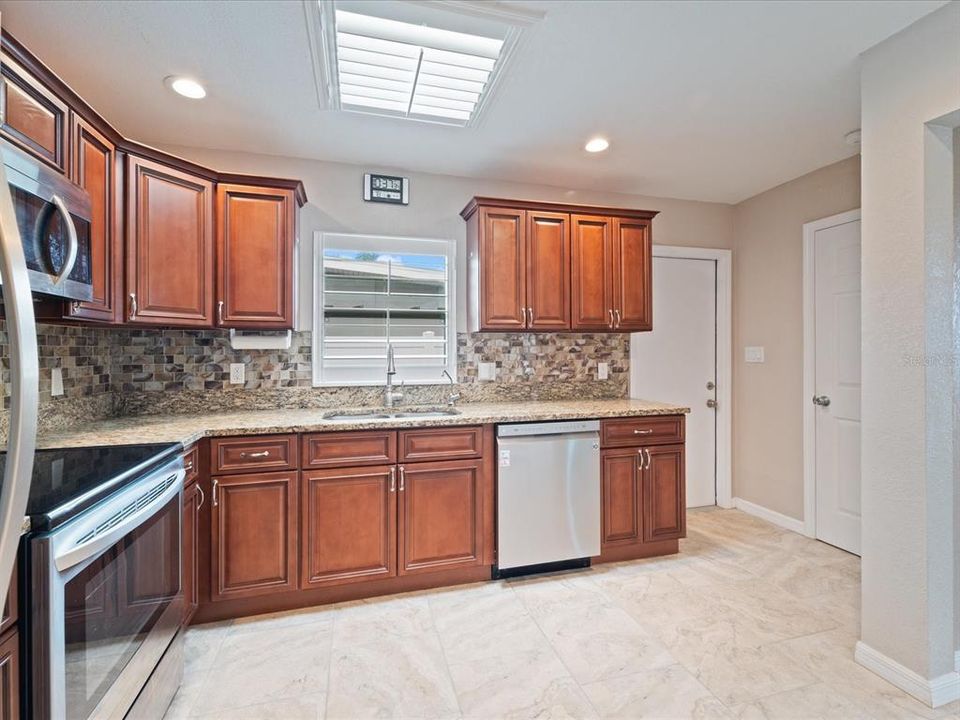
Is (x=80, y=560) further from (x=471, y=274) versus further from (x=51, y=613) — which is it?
(x=471, y=274)

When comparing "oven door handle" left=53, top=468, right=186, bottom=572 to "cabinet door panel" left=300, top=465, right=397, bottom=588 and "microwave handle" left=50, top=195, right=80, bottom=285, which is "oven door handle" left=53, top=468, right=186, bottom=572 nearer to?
"microwave handle" left=50, top=195, right=80, bottom=285

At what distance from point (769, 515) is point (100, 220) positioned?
4.45 m

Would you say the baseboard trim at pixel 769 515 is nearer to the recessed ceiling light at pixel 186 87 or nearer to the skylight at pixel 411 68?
the skylight at pixel 411 68

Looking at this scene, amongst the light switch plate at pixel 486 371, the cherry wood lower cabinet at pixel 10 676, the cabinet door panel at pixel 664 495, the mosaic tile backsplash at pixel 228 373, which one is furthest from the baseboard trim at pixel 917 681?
the cherry wood lower cabinet at pixel 10 676

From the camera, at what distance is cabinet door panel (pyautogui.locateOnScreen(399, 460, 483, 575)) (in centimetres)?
248

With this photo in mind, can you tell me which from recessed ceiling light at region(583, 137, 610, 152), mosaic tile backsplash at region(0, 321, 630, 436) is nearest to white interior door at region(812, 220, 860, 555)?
mosaic tile backsplash at region(0, 321, 630, 436)

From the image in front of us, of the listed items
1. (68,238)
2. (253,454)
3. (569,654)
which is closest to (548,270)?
(253,454)

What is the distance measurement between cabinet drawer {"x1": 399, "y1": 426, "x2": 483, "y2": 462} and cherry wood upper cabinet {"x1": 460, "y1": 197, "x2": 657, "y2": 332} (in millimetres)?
734

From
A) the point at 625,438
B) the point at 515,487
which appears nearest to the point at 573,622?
the point at 515,487

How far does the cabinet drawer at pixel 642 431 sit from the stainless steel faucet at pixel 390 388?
4.31 feet

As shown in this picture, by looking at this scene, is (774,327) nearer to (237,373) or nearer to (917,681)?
(917,681)

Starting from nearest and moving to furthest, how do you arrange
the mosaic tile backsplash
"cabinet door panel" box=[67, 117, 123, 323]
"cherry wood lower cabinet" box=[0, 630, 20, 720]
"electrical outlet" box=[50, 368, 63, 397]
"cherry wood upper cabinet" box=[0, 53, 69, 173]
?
"cherry wood lower cabinet" box=[0, 630, 20, 720]
"cherry wood upper cabinet" box=[0, 53, 69, 173]
"cabinet door panel" box=[67, 117, 123, 323]
"electrical outlet" box=[50, 368, 63, 397]
the mosaic tile backsplash

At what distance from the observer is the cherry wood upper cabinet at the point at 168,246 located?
218cm

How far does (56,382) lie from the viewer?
218 cm
